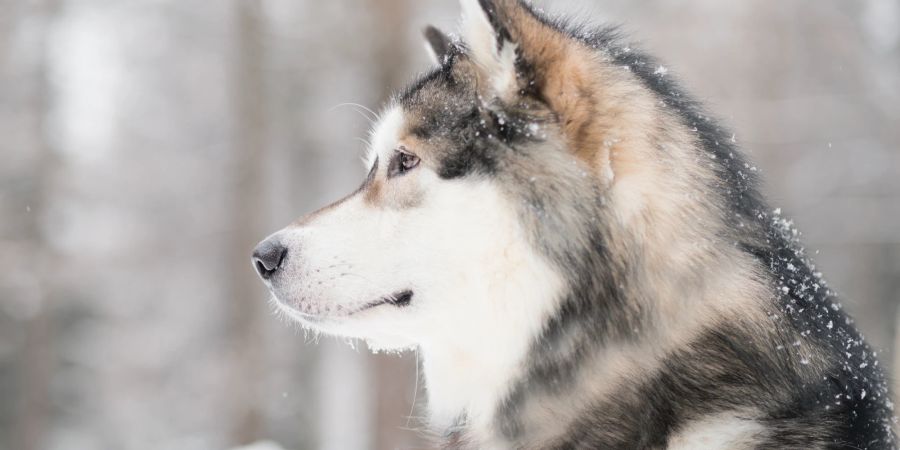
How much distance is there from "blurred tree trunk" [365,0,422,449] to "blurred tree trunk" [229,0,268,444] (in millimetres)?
2566

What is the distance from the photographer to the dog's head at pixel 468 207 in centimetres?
239

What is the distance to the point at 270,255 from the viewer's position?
8.94ft

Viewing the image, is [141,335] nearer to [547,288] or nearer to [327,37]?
[327,37]

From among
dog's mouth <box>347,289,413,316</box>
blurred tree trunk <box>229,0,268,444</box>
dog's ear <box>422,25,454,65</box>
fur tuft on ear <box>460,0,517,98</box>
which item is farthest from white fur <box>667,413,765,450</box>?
blurred tree trunk <box>229,0,268,444</box>

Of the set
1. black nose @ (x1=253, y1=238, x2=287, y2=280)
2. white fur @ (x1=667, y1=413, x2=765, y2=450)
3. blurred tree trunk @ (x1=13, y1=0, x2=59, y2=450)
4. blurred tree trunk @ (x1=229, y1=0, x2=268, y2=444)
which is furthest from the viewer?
blurred tree trunk @ (x1=13, y1=0, x2=59, y2=450)

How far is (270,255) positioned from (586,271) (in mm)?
996

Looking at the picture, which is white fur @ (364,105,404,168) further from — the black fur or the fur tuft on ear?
the fur tuft on ear

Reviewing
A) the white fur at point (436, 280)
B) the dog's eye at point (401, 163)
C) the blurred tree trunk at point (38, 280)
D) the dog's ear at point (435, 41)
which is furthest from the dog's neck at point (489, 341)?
the blurred tree trunk at point (38, 280)

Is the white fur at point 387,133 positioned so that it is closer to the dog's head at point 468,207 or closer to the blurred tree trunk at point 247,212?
the dog's head at point 468,207

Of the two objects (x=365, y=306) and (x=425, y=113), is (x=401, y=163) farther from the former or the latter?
(x=365, y=306)

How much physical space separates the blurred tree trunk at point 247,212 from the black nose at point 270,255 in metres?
7.51

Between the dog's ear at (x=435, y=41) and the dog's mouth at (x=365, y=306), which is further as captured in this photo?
the dog's ear at (x=435, y=41)

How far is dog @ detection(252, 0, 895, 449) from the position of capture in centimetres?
227

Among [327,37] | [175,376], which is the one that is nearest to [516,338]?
[327,37]
